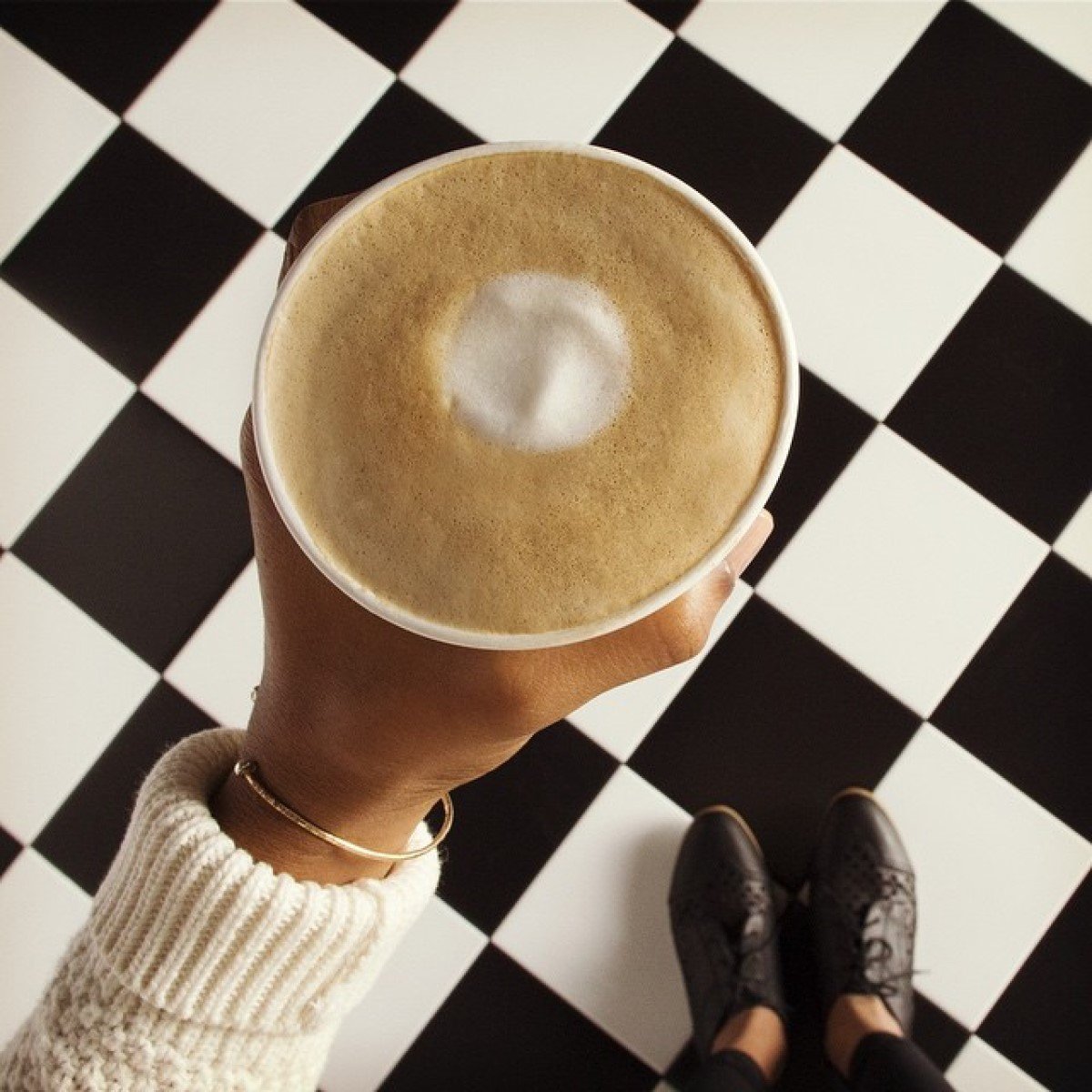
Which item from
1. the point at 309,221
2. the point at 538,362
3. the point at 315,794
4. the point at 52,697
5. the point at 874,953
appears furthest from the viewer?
the point at 52,697

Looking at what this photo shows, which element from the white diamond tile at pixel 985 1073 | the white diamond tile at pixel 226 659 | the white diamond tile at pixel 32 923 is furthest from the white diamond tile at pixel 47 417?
the white diamond tile at pixel 985 1073

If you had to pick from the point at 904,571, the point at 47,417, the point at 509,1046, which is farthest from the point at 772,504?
the point at 47,417

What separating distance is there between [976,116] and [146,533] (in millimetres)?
1270

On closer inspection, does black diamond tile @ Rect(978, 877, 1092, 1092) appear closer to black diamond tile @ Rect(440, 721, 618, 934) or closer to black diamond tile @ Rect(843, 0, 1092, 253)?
black diamond tile @ Rect(440, 721, 618, 934)

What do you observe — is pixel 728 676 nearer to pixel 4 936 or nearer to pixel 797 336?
pixel 797 336

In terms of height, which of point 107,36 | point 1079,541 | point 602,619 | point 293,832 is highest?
point 1079,541

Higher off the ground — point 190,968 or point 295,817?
point 295,817

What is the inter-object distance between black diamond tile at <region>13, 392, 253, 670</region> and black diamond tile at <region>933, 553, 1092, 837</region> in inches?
38.8

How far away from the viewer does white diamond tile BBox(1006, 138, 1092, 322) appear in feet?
4.53

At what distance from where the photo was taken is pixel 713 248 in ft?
1.58

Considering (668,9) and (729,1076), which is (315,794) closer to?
(729,1076)

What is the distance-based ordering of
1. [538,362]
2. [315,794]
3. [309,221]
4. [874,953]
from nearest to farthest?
[538,362], [309,221], [315,794], [874,953]

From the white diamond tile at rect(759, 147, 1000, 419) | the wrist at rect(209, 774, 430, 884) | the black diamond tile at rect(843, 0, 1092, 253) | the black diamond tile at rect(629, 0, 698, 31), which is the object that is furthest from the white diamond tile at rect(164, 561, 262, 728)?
the black diamond tile at rect(843, 0, 1092, 253)

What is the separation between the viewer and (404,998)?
1311 millimetres
